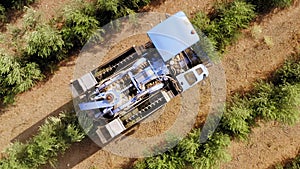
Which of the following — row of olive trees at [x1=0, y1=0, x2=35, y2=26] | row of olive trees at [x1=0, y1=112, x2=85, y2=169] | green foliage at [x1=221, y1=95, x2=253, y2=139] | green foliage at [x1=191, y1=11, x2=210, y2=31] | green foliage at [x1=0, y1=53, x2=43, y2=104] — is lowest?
green foliage at [x1=221, y1=95, x2=253, y2=139]

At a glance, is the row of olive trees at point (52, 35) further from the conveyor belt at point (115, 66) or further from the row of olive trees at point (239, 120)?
the row of olive trees at point (239, 120)

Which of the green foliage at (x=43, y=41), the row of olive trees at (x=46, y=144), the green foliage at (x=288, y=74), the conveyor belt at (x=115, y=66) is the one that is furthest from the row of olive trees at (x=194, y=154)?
the green foliage at (x=43, y=41)

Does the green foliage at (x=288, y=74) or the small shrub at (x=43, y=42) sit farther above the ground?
the small shrub at (x=43, y=42)

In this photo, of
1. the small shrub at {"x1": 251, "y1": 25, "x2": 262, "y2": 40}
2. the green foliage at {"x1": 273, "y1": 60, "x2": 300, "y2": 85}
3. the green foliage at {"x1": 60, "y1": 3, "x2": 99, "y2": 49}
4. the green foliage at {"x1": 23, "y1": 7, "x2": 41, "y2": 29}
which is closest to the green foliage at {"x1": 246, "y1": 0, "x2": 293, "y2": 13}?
the small shrub at {"x1": 251, "y1": 25, "x2": 262, "y2": 40}

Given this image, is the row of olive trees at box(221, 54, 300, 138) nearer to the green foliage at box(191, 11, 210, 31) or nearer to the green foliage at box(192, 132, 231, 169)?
the green foliage at box(192, 132, 231, 169)

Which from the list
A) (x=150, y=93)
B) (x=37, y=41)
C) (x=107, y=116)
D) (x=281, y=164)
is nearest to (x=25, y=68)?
(x=37, y=41)

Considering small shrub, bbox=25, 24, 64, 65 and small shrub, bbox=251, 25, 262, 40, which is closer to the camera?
small shrub, bbox=25, 24, 64, 65
